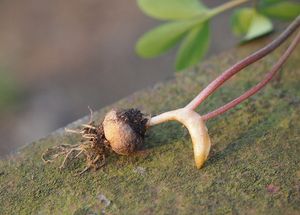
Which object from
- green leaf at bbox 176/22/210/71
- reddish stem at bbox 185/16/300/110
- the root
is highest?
the root

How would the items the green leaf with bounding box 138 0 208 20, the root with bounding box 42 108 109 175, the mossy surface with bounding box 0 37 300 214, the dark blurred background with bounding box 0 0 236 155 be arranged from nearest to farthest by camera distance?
the mossy surface with bounding box 0 37 300 214 → the root with bounding box 42 108 109 175 → the green leaf with bounding box 138 0 208 20 → the dark blurred background with bounding box 0 0 236 155

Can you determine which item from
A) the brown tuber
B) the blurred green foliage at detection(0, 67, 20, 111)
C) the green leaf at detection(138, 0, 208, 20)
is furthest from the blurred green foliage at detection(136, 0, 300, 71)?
the blurred green foliage at detection(0, 67, 20, 111)

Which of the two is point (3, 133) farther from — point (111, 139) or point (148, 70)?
point (111, 139)

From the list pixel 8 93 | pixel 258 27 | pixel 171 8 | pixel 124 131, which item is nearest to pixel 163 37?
pixel 171 8

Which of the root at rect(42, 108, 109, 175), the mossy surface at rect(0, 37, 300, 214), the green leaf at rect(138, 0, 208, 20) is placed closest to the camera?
the mossy surface at rect(0, 37, 300, 214)

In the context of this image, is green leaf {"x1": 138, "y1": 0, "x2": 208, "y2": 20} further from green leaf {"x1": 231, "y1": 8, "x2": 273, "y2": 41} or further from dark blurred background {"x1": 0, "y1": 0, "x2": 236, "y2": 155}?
dark blurred background {"x1": 0, "y1": 0, "x2": 236, "y2": 155}

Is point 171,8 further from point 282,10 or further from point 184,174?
point 184,174

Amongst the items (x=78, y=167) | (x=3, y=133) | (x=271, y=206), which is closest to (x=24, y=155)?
(x=78, y=167)
